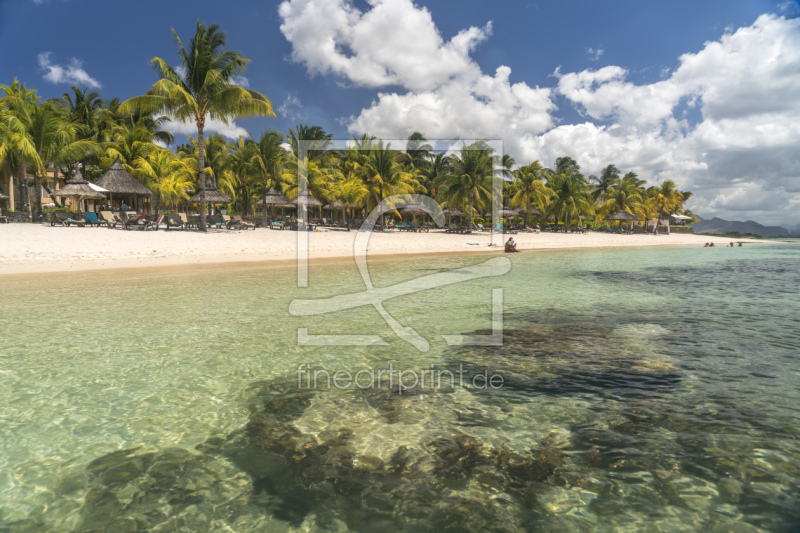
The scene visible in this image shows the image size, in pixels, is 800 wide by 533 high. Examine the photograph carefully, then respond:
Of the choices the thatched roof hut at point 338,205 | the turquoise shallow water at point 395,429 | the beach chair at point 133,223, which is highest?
the thatched roof hut at point 338,205

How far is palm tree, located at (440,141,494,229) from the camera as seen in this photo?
3569 centimetres

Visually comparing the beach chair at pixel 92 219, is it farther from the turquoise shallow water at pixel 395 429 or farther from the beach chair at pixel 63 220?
the turquoise shallow water at pixel 395 429

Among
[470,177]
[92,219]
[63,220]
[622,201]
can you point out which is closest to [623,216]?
[622,201]

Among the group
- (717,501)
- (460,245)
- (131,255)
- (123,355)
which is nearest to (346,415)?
(717,501)

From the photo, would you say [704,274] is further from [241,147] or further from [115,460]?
[241,147]

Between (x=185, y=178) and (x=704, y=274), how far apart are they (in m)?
37.2

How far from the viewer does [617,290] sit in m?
11.7

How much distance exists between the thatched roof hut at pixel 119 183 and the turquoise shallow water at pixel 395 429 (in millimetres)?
22121

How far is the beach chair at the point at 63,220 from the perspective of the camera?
21859 millimetres

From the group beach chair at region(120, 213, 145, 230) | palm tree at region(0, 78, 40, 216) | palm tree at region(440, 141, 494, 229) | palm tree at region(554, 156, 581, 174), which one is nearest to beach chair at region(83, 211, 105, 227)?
beach chair at region(120, 213, 145, 230)

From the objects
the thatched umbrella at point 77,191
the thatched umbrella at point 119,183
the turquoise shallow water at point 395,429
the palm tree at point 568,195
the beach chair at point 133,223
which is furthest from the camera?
the palm tree at point 568,195

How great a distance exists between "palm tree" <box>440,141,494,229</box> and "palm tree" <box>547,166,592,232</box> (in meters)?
14.9

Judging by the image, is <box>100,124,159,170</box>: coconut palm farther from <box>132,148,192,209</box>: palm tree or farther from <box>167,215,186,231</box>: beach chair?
<box>167,215,186,231</box>: beach chair

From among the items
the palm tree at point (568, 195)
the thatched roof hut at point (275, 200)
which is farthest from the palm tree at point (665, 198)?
the thatched roof hut at point (275, 200)
